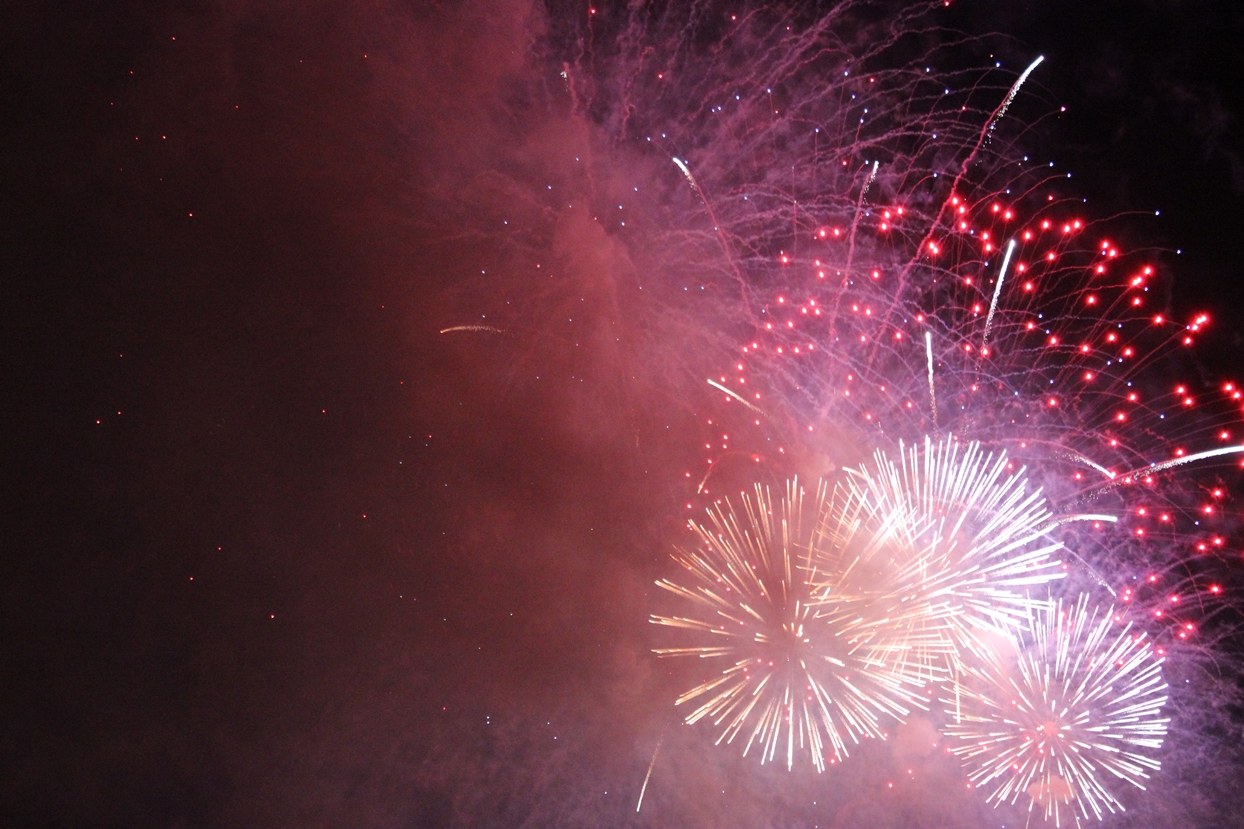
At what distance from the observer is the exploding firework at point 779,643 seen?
5.11 m

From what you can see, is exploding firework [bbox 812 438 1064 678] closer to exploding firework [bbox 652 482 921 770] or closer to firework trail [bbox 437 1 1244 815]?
firework trail [bbox 437 1 1244 815]

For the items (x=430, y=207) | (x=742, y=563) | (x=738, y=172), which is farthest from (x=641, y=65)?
(x=742, y=563)

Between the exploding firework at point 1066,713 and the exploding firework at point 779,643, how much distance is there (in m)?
0.52

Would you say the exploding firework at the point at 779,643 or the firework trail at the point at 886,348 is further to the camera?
the exploding firework at the point at 779,643

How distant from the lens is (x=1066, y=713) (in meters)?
5.11

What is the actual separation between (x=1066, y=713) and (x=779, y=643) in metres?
1.82

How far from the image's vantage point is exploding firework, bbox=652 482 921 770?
5109mm

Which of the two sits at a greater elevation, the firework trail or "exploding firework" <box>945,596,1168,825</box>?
the firework trail

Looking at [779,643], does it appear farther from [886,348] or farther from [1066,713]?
[886,348]

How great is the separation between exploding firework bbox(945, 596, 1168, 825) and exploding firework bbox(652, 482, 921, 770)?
520mm

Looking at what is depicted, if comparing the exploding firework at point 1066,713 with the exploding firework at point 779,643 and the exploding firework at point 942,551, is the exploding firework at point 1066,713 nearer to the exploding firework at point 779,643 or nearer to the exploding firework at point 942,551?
the exploding firework at point 942,551

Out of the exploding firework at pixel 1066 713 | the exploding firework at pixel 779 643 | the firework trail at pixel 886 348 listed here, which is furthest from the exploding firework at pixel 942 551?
the exploding firework at pixel 1066 713

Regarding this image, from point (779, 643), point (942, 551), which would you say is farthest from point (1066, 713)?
point (779, 643)

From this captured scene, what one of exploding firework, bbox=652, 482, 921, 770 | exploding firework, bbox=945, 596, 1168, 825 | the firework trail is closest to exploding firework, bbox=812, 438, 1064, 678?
the firework trail
